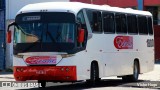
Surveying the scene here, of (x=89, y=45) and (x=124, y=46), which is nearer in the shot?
(x=89, y=45)

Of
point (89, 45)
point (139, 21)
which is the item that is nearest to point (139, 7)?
point (139, 21)

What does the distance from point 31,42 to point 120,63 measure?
5537mm

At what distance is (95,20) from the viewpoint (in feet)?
66.7

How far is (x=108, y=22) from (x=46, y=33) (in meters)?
3.87

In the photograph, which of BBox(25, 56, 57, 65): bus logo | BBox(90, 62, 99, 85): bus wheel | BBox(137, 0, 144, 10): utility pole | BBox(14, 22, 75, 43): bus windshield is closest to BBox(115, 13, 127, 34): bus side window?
BBox(90, 62, 99, 85): bus wheel

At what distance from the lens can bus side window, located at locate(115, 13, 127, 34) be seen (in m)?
22.2

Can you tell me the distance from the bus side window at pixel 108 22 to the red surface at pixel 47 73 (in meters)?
3.51

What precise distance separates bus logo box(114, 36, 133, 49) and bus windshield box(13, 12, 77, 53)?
4.16m

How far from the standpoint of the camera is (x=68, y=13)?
18.6m

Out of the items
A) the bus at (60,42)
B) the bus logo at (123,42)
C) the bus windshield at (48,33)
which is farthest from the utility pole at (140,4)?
the bus windshield at (48,33)

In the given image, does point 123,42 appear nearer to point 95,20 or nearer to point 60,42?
point 95,20

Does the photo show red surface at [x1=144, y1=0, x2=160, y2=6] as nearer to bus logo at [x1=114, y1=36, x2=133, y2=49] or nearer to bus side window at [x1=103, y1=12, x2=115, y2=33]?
bus logo at [x1=114, y1=36, x2=133, y2=49]

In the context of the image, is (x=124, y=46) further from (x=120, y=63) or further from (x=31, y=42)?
(x=31, y=42)

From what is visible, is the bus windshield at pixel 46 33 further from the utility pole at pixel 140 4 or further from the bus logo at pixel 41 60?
the utility pole at pixel 140 4
